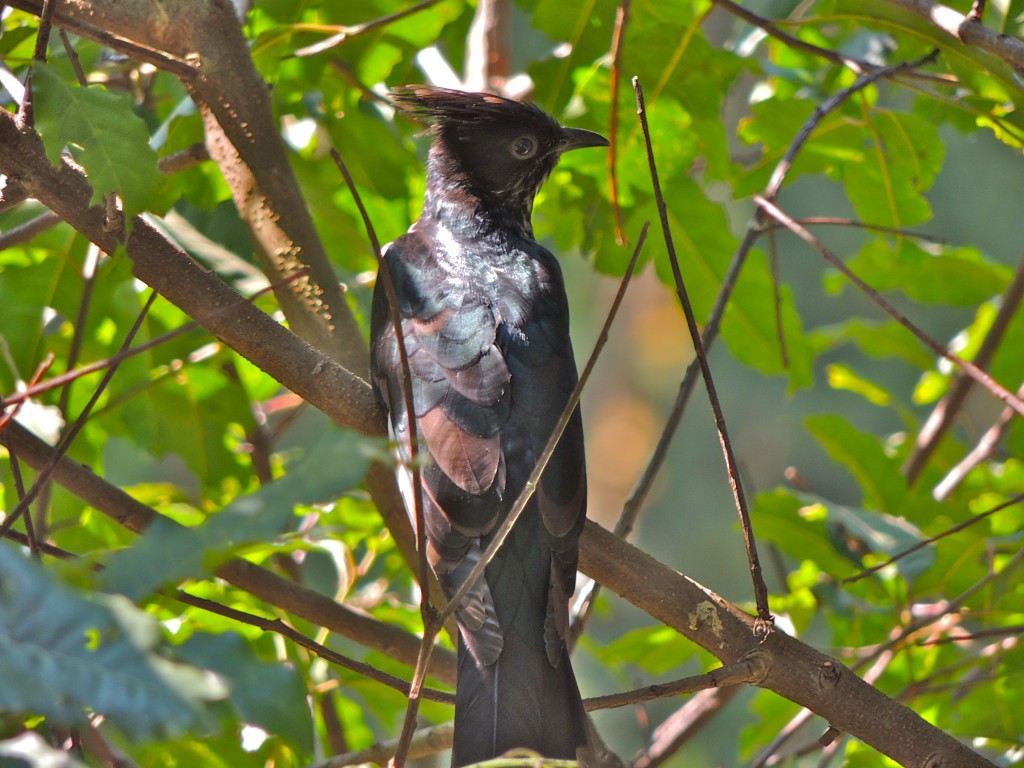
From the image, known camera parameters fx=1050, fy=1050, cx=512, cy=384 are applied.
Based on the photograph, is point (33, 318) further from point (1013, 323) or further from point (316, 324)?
point (1013, 323)

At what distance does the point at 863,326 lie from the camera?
4121mm

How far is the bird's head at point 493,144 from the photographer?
3781 millimetres

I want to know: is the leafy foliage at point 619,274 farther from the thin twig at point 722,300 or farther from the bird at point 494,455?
the bird at point 494,455

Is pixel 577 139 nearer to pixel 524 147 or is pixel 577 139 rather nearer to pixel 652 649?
pixel 524 147

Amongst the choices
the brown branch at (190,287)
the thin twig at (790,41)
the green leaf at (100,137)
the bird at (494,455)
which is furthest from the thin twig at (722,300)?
the green leaf at (100,137)

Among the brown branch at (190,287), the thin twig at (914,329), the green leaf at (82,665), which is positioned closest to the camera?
the green leaf at (82,665)

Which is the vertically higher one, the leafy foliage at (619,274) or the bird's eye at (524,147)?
the bird's eye at (524,147)

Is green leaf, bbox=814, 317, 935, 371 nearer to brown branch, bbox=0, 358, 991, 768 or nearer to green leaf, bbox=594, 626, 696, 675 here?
green leaf, bbox=594, 626, 696, 675

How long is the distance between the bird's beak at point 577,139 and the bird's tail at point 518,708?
5.98ft

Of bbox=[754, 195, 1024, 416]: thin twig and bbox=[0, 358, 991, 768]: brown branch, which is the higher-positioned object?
bbox=[754, 195, 1024, 416]: thin twig

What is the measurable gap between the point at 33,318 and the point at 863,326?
9.74ft

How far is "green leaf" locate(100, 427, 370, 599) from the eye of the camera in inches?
43.1

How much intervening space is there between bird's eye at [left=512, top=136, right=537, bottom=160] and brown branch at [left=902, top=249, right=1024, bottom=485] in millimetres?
1729

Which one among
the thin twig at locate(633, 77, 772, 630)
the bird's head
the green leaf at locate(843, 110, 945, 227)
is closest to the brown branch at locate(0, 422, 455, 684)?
the thin twig at locate(633, 77, 772, 630)
